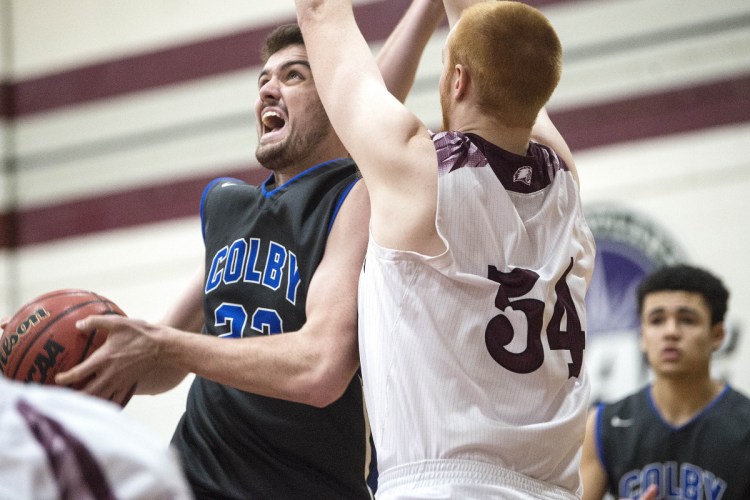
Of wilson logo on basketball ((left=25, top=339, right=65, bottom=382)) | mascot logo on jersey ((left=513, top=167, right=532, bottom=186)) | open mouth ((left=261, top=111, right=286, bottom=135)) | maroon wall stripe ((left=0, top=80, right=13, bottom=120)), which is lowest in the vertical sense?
wilson logo on basketball ((left=25, top=339, right=65, bottom=382))

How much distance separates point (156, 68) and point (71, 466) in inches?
301

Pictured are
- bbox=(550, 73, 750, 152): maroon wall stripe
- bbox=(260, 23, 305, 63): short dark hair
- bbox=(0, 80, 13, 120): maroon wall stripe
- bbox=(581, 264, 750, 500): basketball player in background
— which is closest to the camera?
bbox=(260, 23, 305, 63): short dark hair

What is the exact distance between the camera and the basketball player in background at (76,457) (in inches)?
51.4

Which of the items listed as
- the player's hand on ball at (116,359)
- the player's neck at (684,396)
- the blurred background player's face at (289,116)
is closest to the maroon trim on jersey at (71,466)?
the player's hand on ball at (116,359)

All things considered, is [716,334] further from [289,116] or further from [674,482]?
[289,116]

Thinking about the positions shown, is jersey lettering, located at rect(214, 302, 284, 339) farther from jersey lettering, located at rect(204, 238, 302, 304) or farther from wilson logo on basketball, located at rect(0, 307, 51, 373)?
wilson logo on basketball, located at rect(0, 307, 51, 373)

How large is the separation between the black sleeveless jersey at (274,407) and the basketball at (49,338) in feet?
1.41

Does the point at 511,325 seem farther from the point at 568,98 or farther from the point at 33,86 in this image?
the point at 33,86

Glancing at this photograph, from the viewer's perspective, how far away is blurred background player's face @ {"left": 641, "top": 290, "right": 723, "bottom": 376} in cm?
516

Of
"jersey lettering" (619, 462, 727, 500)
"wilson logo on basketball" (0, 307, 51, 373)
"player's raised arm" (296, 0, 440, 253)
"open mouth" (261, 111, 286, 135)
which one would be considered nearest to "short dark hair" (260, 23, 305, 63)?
"open mouth" (261, 111, 286, 135)

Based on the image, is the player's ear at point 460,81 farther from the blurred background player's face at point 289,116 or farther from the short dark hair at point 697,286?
the short dark hair at point 697,286

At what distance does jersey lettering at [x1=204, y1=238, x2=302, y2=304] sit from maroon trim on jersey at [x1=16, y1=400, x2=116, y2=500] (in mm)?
1899

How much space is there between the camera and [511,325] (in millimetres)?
2684

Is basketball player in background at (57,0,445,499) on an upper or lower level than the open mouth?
lower
